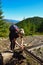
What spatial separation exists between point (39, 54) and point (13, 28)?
2.15 metres

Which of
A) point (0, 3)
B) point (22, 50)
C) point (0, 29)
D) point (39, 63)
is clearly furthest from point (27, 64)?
point (0, 3)

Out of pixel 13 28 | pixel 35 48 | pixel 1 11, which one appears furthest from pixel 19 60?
pixel 1 11

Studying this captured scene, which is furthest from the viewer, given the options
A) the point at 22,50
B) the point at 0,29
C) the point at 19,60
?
the point at 0,29

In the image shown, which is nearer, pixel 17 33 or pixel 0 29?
pixel 17 33

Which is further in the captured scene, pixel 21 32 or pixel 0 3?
pixel 0 3

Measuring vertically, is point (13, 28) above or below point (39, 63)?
above

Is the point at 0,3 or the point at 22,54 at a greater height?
the point at 0,3

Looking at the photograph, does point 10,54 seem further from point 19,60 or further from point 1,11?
point 1,11

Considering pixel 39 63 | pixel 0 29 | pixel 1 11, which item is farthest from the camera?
pixel 1 11

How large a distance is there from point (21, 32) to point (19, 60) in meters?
1.67

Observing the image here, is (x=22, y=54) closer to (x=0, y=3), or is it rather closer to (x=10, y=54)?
(x=10, y=54)

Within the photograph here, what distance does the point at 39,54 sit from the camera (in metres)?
10.2

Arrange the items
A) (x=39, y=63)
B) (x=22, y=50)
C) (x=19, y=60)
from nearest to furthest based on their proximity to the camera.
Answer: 1. (x=39, y=63)
2. (x=19, y=60)
3. (x=22, y=50)

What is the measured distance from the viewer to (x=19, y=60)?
1018 centimetres
